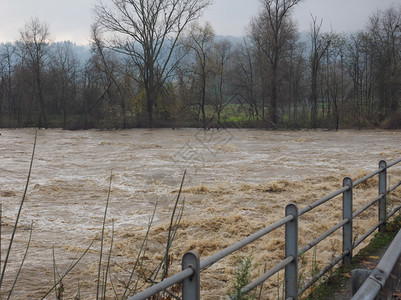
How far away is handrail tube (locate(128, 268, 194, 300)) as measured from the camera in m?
2.13

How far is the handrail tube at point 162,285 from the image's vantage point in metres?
2.13

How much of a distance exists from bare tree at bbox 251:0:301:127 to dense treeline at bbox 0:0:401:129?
0.09 metres

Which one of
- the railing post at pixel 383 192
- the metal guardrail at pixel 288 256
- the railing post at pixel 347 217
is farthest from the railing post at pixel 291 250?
the railing post at pixel 383 192

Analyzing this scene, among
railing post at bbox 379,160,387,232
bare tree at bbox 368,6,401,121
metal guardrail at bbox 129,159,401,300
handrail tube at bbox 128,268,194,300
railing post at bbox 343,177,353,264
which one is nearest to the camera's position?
handrail tube at bbox 128,268,194,300

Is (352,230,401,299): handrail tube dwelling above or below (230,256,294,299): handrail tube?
above

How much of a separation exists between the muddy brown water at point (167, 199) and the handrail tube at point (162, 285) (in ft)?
2.74

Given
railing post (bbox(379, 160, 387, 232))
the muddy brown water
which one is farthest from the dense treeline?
railing post (bbox(379, 160, 387, 232))

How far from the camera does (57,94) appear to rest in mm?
57719

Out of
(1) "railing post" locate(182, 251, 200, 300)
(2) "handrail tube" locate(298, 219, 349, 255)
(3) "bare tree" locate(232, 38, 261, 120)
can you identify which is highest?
(3) "bare tree" locate(232, 38, 261, 120)

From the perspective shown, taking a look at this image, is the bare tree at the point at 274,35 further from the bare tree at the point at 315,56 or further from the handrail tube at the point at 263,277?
the handrail tube at the point at 263,277

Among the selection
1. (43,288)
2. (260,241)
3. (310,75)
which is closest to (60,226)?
(43,288)

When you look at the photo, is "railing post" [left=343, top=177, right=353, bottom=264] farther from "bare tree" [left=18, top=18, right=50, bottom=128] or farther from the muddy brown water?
"bare tree" [left=18, top=18, right=50, bottom=128]

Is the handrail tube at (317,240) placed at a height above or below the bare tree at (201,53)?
below

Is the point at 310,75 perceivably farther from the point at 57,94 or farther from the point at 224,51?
the point at 57,94
